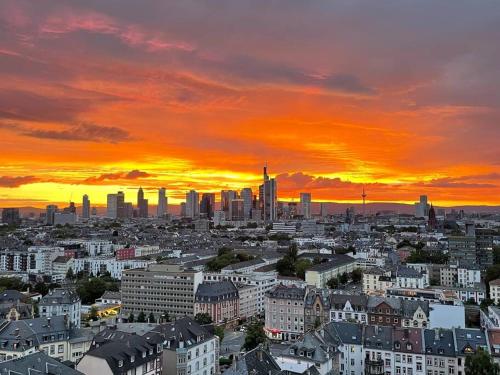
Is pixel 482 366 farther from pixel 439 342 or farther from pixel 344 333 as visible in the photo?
pixel 344 333

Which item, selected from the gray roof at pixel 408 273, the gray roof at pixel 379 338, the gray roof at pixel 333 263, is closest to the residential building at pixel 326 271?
the gray roof at pixel 333 263

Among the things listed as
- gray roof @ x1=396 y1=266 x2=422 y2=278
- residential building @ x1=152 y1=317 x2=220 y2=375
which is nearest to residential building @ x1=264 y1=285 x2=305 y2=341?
residential building @ x1=152 y1=317 x2=220 y2=375

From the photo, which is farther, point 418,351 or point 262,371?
point 418,351

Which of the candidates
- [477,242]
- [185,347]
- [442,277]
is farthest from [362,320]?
[477,242]

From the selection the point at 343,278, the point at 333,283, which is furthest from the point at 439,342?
the point at 343,278

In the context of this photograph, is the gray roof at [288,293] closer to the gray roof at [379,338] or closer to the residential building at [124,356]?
the gray roof at [379,338]

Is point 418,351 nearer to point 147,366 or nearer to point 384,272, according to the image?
point 147,366

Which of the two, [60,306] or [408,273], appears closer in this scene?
[60,306]
